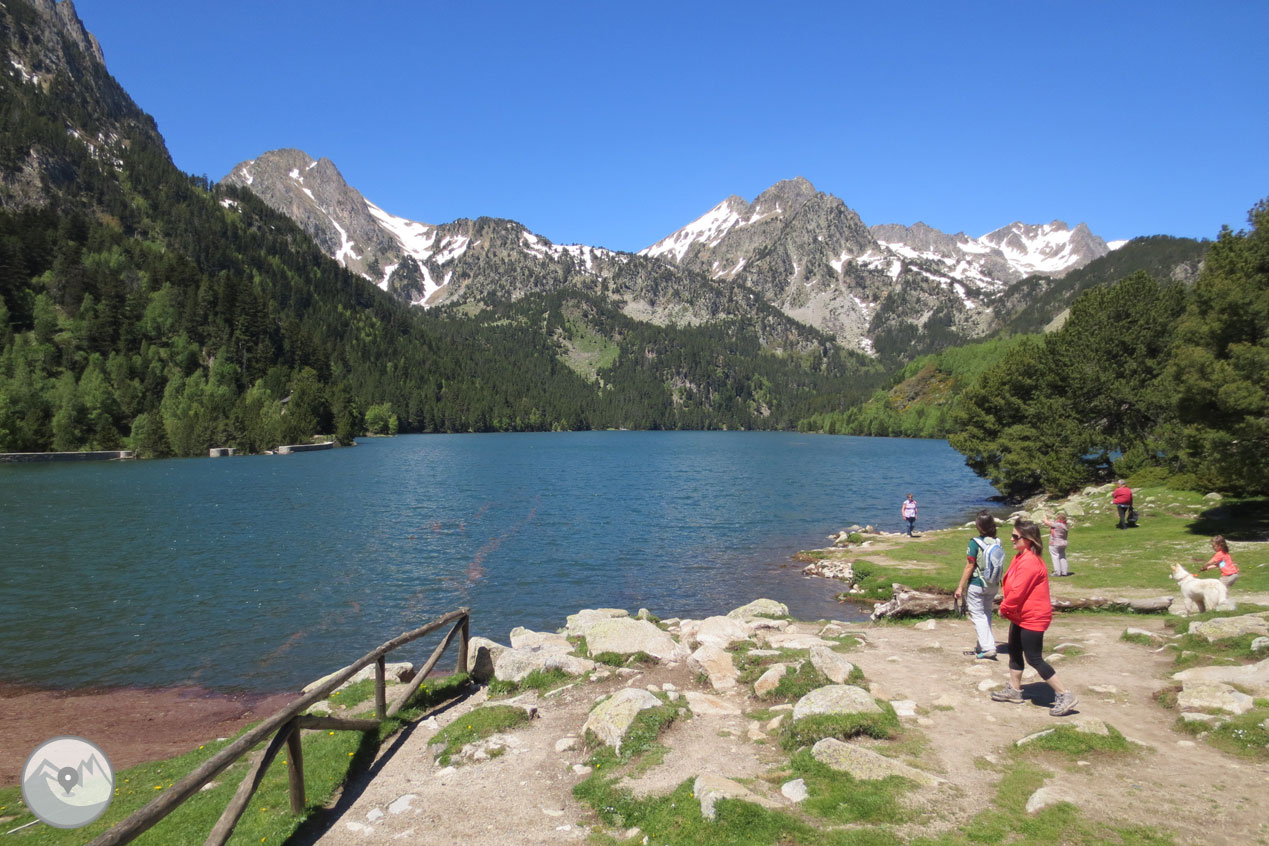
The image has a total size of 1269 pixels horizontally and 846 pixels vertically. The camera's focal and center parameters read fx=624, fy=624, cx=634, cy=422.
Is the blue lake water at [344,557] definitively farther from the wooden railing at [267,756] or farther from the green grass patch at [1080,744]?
the green grass patch at [1080,744]

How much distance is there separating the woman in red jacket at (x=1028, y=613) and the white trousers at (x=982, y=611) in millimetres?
2488

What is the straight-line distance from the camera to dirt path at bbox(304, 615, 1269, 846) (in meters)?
8.69

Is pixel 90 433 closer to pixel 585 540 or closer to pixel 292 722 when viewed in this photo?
pixel 585 540

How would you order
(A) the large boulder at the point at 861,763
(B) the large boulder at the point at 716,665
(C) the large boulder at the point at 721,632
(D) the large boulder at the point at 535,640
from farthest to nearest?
(D) the large boulder at the point at 535,640
(C) the large boulder at the point at 721,632
(B) the large boulder at the point at 716,665
(A) the large boulder at the point at 861,763

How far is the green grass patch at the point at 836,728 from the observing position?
11391 mm

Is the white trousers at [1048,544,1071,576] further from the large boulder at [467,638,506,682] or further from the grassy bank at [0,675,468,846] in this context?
the grassy bank at [0,675,468,846]

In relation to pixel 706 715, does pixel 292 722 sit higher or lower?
higher

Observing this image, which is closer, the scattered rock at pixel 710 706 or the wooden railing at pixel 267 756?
the wooden railing at pixel 267 756

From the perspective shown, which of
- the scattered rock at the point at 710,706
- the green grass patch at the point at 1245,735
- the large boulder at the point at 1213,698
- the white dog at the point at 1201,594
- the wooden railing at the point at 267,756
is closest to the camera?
the wooden railing at the point at 267,756

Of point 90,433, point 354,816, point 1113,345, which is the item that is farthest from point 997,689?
point 90,433

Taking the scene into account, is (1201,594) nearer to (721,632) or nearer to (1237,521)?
(721,632)

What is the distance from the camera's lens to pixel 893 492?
79312 millimetres

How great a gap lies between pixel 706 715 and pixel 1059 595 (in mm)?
15590

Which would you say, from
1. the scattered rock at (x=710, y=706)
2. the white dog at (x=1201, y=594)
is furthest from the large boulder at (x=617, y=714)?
the white dog at (x=1201, y=594)
